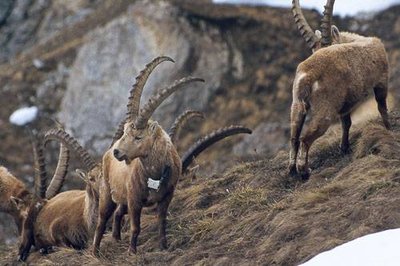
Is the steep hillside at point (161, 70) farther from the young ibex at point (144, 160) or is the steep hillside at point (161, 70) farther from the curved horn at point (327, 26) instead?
the young ibex at point (144, 160)

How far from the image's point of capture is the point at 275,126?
109 ft

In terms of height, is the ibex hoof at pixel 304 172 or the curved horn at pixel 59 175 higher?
the ibex hoof at pixel 304 172

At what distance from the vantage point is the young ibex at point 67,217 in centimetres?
1798

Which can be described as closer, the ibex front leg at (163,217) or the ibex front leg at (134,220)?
the ibex front leg at (134,220)

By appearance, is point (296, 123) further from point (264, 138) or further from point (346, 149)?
point (264, 138)

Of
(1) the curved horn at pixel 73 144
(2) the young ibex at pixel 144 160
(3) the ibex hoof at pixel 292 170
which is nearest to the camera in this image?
(2) the young ibex at pixel 144 160

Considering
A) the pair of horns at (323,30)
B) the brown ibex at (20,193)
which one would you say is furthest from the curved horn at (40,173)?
the pair of horns at (323,30)

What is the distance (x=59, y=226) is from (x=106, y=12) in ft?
72.3

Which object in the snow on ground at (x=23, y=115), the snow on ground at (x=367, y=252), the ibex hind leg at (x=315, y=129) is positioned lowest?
the snow on ground at (x=23, y=115)

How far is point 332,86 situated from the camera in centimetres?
1566

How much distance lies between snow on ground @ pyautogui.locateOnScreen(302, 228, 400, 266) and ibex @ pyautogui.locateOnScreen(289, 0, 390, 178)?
3.03m

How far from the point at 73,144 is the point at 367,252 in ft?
24.7

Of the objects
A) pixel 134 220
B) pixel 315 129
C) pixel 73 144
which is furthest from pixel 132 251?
pixel 73 144

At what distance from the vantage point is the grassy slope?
45.2 ft
